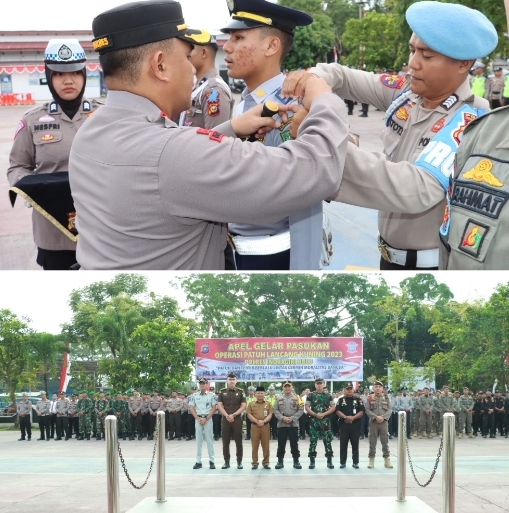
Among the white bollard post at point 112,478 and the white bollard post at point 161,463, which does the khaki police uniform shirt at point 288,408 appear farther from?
the white bollard post at point 112,478

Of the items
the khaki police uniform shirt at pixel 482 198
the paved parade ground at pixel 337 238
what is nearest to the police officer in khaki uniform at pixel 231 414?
the khaki police uniform shirt at pixel 482 198

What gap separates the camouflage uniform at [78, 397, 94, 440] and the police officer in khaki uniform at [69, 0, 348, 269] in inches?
22.4

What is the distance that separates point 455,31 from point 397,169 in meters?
1.02

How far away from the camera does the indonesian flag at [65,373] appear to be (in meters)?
1.57

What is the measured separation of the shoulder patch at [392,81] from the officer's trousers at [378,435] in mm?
2704

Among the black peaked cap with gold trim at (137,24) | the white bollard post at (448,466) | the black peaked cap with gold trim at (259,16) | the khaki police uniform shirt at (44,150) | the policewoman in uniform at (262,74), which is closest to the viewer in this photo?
the white bollard post at (448,466)

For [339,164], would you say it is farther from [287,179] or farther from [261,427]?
[261,427]

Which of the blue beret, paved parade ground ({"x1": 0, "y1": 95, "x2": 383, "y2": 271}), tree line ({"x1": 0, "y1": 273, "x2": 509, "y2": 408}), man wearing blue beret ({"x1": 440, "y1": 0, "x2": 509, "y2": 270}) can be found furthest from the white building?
tree line ({"x1": 0, "y1": 273, "x2": 509, "y2": 408})

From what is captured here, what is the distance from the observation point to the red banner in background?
1.54 metres

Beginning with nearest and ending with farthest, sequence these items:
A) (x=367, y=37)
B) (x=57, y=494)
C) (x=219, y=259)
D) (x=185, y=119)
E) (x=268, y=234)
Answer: (x=57, y=494), (x=219, y=259), (x=268, y=234), (x=185, y=119), (x=367, y=37)

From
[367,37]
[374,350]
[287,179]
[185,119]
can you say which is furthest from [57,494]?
[367,37]

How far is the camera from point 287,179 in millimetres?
1806

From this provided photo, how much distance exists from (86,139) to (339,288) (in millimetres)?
927

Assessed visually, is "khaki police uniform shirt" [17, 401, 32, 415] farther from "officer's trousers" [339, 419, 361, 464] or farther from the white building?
the white building
